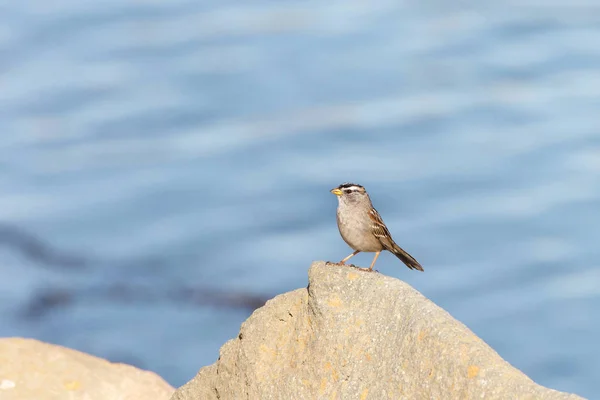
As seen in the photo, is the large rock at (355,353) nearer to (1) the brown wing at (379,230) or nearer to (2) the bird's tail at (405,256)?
(1) the brown wing at (379,230)

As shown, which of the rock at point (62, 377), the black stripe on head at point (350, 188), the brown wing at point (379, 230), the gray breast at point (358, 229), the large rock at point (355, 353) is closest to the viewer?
the large rock at point (355, 353)

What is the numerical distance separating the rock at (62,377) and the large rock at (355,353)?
3180mm

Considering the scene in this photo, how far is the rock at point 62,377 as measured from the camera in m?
13.1

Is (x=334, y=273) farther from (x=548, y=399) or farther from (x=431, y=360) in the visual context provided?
(x=548, y=399)

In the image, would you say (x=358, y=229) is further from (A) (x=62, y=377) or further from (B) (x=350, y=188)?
(A) (x=62, y=377)

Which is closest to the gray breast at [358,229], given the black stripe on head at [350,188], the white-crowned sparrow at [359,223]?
the white-crowned sparrow at [359,223]

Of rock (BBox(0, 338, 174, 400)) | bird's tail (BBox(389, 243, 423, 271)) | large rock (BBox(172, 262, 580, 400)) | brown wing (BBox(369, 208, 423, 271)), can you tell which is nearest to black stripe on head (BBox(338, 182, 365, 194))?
brown wing (BBox(369, 208, 423, 271))

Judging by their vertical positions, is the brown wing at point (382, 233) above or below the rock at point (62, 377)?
above

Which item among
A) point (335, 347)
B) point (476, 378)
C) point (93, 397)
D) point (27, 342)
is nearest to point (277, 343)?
point (335, 347)

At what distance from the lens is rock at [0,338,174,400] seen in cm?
1311

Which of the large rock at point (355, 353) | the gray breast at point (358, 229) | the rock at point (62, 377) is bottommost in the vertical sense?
the large rock at point (355, 353)

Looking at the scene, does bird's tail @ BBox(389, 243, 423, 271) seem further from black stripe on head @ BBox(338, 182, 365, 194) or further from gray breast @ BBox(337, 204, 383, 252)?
black stripe on head @ BBox(338, 182, 365, 194)

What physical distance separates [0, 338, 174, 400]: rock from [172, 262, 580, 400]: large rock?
318cm

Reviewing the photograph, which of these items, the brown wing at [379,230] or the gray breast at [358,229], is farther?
the brown wing at [379,230]
